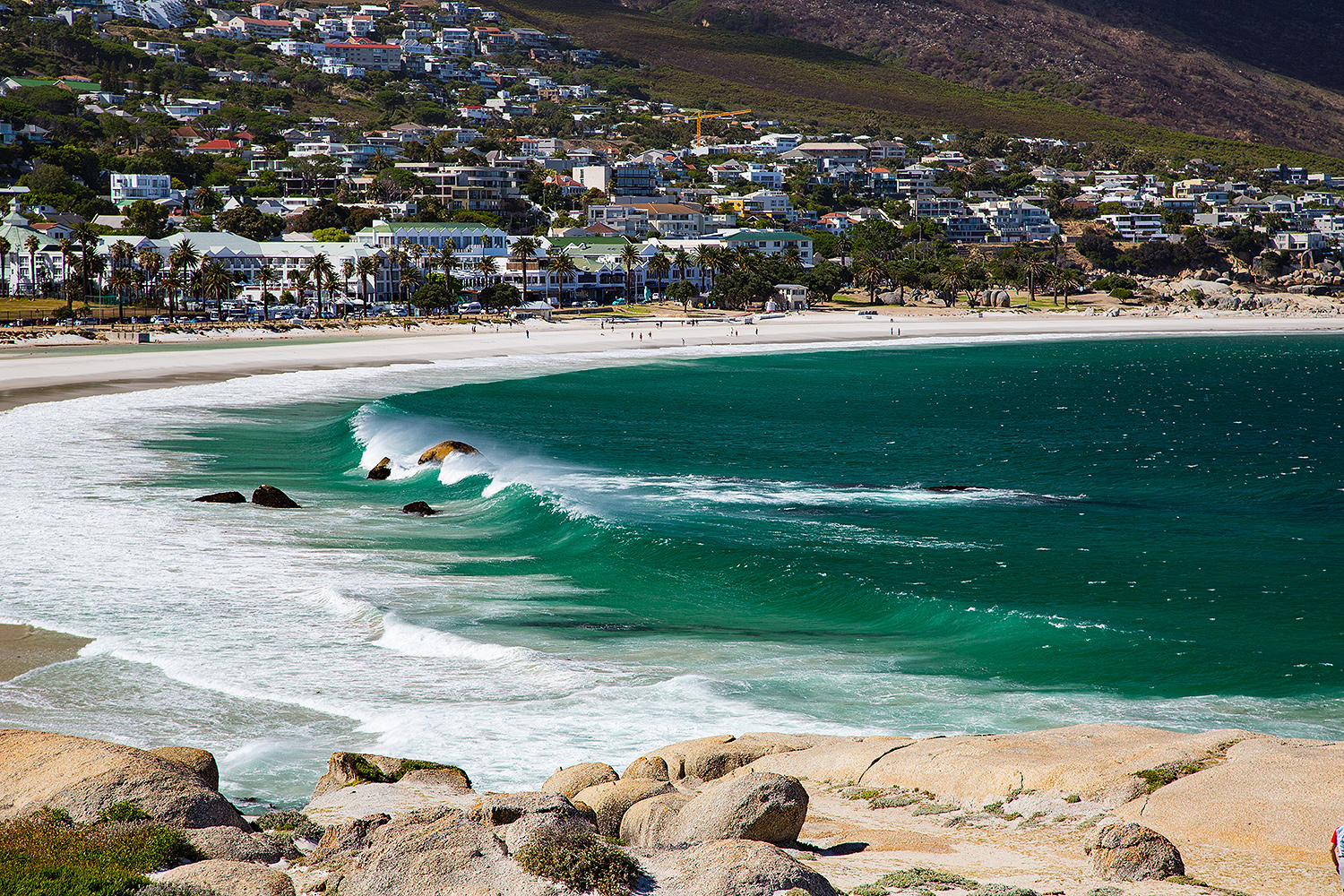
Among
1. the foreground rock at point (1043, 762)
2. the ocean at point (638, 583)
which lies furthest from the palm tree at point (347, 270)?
the foreground rock at point (1043, 762)

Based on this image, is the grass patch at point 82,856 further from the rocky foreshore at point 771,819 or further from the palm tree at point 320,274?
the palm tree at point 320,274

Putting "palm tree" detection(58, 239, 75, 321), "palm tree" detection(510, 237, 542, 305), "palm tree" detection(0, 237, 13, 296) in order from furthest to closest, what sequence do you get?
1. "palm tree" detection(510, 237, 542, 305)
2. "palm tree" detection(0, 237, 13, 296)
3. "palm tree" detection(58, 239, 75, 321)

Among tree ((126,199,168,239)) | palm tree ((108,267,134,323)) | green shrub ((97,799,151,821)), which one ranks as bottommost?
green shrub ((97,799,151,821))

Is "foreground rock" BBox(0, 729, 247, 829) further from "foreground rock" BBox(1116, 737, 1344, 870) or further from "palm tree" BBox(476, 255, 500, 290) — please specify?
"palm tree" BBox(476, 255, 500, 290)

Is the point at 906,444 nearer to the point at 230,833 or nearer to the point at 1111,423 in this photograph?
the point at 1111,423

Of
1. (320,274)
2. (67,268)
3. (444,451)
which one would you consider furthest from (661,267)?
(444,451)

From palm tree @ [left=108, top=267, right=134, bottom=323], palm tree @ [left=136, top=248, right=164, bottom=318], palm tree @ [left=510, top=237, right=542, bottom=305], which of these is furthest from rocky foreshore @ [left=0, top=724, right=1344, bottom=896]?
palm tree @ [left=510, top=237, right=542, bottom=305]

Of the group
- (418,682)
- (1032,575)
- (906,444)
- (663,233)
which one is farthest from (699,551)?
(663,233)
